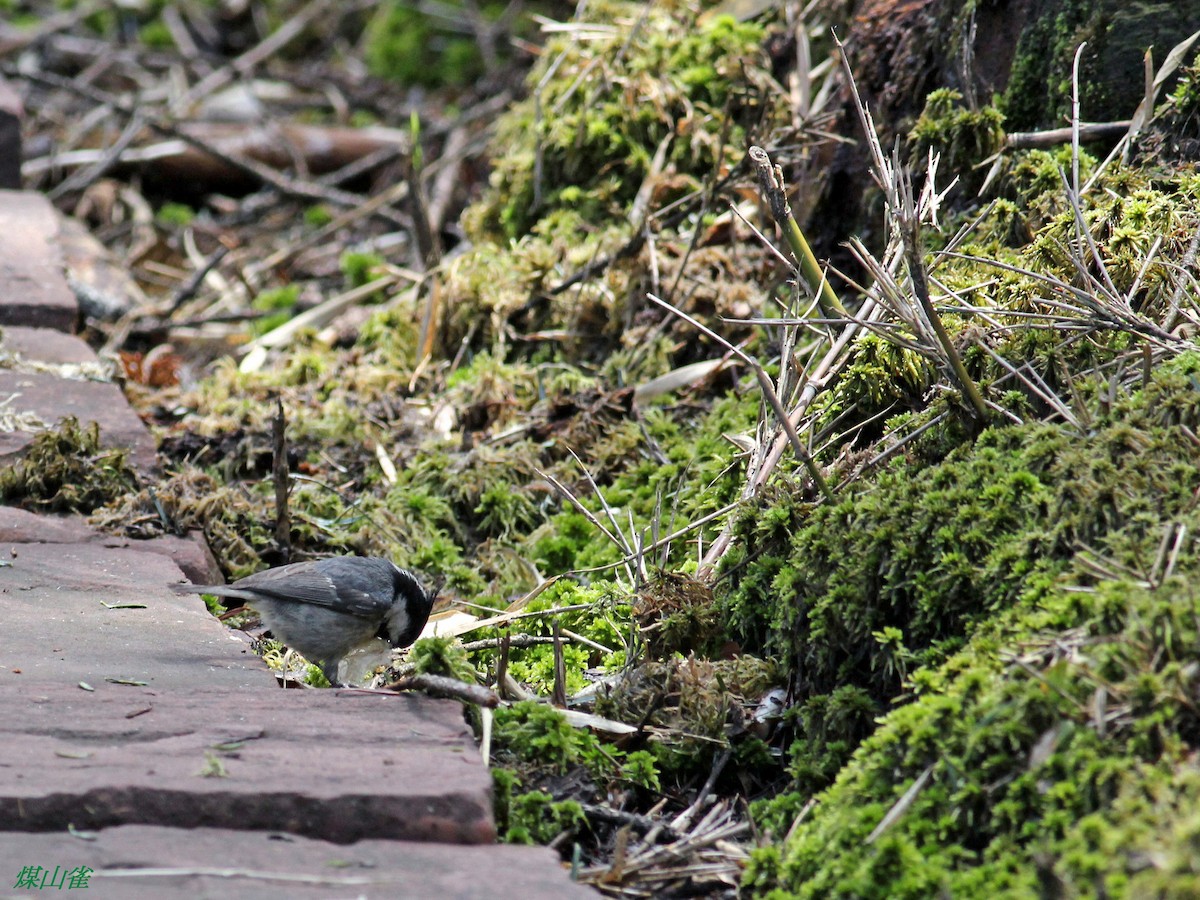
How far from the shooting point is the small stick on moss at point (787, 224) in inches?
128

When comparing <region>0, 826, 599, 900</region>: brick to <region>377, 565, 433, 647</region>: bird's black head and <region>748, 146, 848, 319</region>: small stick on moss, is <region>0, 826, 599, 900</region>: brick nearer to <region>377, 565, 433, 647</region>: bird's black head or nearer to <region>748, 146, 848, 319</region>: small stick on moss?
<region>377, 565, 433, 647</region>: bird's black head

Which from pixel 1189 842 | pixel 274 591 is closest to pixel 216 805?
pixel 274 591

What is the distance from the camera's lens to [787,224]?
338 cm

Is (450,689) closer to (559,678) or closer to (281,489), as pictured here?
(559,678)

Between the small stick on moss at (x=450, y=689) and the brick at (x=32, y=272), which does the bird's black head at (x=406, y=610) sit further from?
the brick at (x=32, y=272)

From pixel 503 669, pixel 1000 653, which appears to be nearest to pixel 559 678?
pixel 503 669

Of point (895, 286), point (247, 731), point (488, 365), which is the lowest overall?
point (488, 365)

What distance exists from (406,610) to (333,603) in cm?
27

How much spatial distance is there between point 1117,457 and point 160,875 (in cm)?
224

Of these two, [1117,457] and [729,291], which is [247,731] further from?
[729,291]

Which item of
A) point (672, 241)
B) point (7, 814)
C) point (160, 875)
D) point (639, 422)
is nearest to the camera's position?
point (160, 875)

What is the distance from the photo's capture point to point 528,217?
21.8ft

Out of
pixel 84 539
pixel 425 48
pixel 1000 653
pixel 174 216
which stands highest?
pixel 1000 653

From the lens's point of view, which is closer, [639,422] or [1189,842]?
[1189,842]
